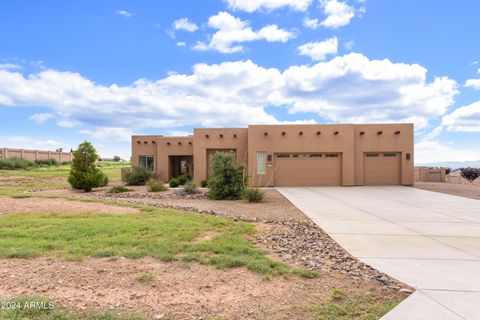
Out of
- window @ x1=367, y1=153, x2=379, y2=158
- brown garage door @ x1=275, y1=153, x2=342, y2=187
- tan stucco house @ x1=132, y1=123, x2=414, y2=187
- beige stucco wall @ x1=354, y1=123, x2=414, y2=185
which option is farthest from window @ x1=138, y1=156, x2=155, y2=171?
window @ x1=367, y1=153, x2=379, y2=158

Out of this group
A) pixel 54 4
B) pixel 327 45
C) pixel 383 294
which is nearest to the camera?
pixel 383 294

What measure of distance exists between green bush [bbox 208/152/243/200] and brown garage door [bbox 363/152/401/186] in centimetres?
1134

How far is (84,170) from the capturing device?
19328 millimetres

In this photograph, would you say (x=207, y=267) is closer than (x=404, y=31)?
Yes

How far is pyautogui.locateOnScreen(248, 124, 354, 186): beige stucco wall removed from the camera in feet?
70.0

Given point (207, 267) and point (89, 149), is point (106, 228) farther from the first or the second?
point (89, 149)

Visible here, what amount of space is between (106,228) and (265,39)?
48.0ft

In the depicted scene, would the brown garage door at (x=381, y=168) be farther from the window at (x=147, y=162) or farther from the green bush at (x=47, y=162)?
the green bush at (x=47, y=162)

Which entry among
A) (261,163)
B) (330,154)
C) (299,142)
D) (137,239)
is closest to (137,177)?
(261,163)

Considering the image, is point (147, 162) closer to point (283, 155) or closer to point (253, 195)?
point (283, 155)

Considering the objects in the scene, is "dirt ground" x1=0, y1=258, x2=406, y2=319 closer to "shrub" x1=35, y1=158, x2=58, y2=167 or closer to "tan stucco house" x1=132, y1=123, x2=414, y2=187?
"tan stucco house" x1=132, y1=123, x2=414, y2=187

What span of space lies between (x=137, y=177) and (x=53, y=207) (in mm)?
11696

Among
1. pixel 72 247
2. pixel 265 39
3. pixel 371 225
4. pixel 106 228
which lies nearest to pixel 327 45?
pixel 265 39

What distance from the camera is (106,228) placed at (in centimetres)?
737
